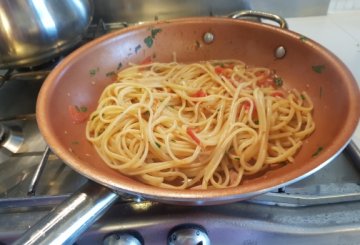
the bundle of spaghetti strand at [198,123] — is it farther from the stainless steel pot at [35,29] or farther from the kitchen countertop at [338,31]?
the kitchen countertop at [338,31]

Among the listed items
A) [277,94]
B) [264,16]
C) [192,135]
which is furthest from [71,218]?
[264,16]

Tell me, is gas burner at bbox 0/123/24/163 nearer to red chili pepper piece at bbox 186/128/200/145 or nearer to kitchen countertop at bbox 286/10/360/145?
red chili pepper piece at bbox 186/128/200/145

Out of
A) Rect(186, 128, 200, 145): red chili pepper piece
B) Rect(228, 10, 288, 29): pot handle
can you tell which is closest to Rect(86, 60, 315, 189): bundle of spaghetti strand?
Rect(186, 128, 200, 145): red chili pepper piece

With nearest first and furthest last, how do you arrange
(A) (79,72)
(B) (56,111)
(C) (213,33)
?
(B) (56,111), (A) (79,72), (C) (213,33)

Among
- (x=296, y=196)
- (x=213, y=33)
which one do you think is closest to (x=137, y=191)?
(x=296, y=196)

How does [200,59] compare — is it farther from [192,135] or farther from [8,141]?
[8,141]

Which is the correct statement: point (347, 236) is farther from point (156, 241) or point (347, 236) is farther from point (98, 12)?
point (98, 12)

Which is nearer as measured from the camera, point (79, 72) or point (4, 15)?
point (4, 15)
